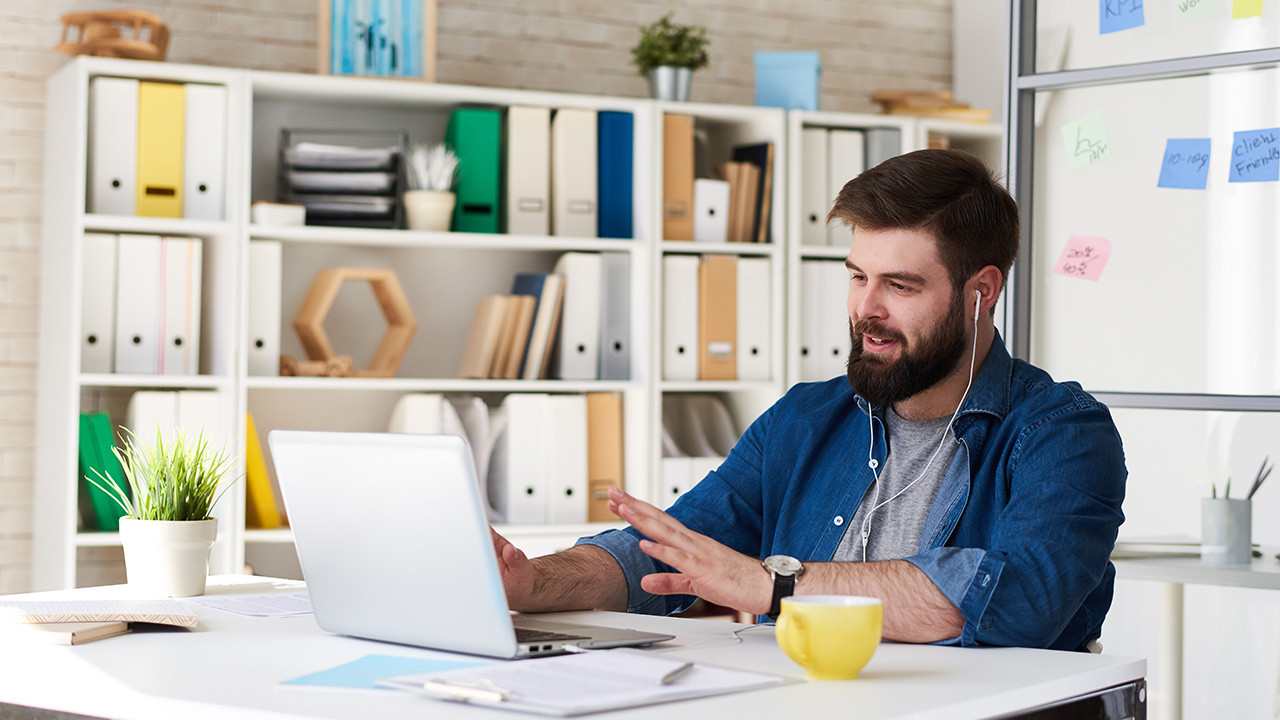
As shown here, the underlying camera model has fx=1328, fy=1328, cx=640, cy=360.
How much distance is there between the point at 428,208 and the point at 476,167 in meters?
0.18

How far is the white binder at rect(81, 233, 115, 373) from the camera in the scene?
119 inches

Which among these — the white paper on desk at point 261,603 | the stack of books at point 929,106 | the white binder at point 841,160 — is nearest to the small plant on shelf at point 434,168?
the white binder at point 841,160

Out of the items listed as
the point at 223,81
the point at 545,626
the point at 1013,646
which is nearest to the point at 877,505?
the point at 1013,646

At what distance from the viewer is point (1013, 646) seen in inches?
54.2

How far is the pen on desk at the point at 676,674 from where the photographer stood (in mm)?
1075

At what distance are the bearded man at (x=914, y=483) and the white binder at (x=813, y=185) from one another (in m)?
1.88

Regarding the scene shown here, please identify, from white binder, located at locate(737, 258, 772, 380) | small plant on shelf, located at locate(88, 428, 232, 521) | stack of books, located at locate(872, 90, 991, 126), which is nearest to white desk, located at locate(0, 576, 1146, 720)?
small plant on shelf, located at locate(88, 428, 232, 521)

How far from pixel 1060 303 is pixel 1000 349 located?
2.80ft

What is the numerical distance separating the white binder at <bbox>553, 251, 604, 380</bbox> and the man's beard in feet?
5.81

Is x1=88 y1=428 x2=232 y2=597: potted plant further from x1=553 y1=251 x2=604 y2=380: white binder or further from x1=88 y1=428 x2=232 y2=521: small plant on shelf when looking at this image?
x1=553 y1=251 x2=604 y2=380: white binder

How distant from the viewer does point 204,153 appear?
316 cm

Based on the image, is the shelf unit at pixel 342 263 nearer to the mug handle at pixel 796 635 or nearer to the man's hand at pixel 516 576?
the man's hand at pixel 516 576

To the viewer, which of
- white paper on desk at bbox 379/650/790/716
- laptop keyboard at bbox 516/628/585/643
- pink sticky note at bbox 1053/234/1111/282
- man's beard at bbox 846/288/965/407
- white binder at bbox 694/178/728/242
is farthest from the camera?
white binder at bbox 694/178/728/242

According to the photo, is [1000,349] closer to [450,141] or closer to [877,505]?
[877,505]
